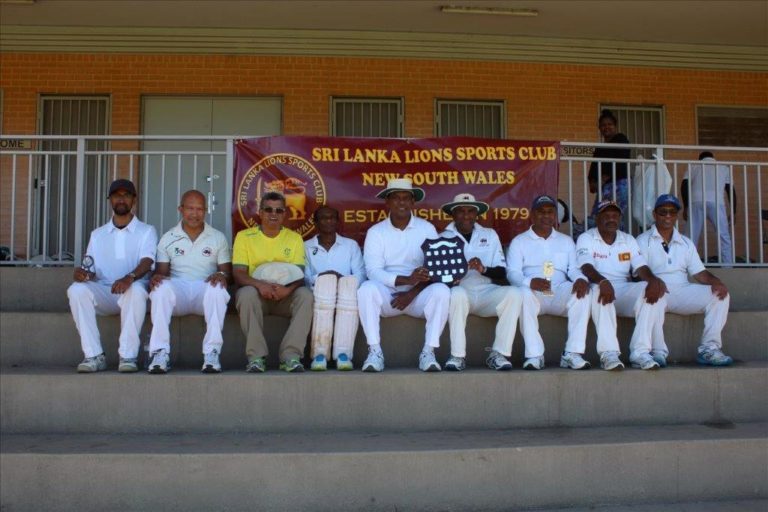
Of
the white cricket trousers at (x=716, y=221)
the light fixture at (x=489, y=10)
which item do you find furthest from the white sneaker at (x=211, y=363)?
the light fixture at (x=489, y=10)

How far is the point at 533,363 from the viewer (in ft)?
17.7

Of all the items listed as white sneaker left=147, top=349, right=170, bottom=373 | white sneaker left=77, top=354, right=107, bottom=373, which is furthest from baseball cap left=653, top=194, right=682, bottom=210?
white sneaker left=77, top=354, right=107, bottom=373

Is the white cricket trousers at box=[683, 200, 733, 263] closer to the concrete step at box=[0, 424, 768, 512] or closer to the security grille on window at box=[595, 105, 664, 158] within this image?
the security grille on window at box=[595, 105, 664, 158]

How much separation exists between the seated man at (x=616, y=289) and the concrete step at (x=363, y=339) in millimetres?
355

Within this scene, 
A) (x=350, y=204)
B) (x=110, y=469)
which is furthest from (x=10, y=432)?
(x=350, y=204)

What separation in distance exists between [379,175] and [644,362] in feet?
9.43

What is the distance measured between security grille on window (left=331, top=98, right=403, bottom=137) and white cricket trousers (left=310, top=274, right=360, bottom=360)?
461 cm

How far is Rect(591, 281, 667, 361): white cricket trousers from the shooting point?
546 centimetres

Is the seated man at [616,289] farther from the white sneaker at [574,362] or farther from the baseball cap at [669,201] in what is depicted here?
the baseball cap at [669,201]

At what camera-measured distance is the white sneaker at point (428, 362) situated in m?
5.29

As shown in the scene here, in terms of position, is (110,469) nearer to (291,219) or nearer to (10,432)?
(10,432)

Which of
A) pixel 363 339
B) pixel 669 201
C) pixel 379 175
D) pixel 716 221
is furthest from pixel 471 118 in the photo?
pixel 363 339

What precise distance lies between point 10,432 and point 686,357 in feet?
17.4

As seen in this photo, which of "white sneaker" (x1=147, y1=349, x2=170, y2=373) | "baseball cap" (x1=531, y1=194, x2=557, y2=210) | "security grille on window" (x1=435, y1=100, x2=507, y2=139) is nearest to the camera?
"white sneaker" (x1=147, y1=349, x2=170, y2=373)
